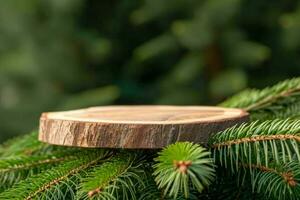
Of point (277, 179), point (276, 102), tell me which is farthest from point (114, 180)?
point (276, 102)

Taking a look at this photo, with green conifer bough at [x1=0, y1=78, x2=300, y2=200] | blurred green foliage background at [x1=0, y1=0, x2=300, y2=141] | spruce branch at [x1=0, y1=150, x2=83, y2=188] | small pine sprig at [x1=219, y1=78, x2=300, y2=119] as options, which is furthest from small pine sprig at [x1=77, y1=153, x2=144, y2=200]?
blurred green foliage background at [x1=0, y1=0, x2=300, y2=141]

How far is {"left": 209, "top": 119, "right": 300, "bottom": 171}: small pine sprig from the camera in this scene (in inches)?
23.5

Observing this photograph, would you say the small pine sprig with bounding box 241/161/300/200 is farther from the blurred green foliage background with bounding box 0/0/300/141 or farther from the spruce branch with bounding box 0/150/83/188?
the blurred green foliage background with bounding box 0/0/300/141

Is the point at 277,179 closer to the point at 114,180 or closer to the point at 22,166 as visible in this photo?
the point at 114,180

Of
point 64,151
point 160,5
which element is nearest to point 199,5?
point 160,5

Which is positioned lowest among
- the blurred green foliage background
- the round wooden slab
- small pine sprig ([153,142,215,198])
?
small pine sprig ([153,142,215,198])

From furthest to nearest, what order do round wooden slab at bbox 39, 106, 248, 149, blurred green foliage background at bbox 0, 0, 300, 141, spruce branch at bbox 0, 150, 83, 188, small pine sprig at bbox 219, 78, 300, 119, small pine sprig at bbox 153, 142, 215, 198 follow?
blurred green foliage background at bbox 0, 0, 300, 141, small pine sprig at bbox 219, 78, 300, 119, spruce branch at bbox 0, 150, 83, 188, round wooden slab at bbox 39, 106, 248, 149, small pine sprig at bbox 153, 142, 215, 198

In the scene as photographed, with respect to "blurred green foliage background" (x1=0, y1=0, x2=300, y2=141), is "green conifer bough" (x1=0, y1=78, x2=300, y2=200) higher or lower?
lower

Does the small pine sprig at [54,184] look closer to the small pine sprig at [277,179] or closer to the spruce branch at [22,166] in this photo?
the spruce branch at [22,166]

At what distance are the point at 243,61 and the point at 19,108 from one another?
3.52 feet

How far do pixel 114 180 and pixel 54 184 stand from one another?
8 centimetres

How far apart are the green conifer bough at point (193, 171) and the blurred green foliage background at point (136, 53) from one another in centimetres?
185

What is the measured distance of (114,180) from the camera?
1.96 feet

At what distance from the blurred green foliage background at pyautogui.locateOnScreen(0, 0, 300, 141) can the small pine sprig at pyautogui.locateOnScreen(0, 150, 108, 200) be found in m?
1.84
